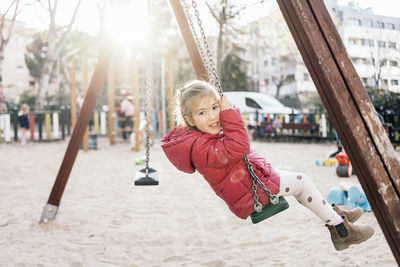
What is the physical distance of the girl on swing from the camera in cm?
191

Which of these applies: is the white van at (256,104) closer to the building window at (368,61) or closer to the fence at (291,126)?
the fence at (291,126)

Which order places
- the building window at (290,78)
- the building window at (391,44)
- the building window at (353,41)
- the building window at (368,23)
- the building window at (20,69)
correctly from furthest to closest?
the building window at (20,69), the building window at (290,78), the building window at (353,41), the building window at (391,44), the building window at (368,23)

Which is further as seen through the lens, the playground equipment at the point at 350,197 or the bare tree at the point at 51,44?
the bare tree at the point at 51,44

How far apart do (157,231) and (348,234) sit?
1970 millimetres

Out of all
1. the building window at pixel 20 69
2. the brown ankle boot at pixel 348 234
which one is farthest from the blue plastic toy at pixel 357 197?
the building window at pixel 20 69

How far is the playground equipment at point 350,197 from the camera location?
400 cm

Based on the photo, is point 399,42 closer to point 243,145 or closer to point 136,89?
point 243,145

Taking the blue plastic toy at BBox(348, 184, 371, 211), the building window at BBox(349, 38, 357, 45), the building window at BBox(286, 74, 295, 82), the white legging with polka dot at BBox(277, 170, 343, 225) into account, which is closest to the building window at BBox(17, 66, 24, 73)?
the building window at BBox(286, 74, 295, 82)

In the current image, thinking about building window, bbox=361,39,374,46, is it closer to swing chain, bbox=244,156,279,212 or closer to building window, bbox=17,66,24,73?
swing chain, bbox=244,156,279,212

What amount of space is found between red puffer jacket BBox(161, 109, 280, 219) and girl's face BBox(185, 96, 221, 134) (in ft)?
0.12

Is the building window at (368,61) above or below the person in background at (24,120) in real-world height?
above

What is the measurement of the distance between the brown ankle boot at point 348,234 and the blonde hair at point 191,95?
1.01 meters

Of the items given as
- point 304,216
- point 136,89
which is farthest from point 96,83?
point 136,89

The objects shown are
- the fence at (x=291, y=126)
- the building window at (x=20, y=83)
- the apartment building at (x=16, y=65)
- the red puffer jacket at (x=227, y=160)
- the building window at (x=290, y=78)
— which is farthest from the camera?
the apartment building at (x=16, y=65)
